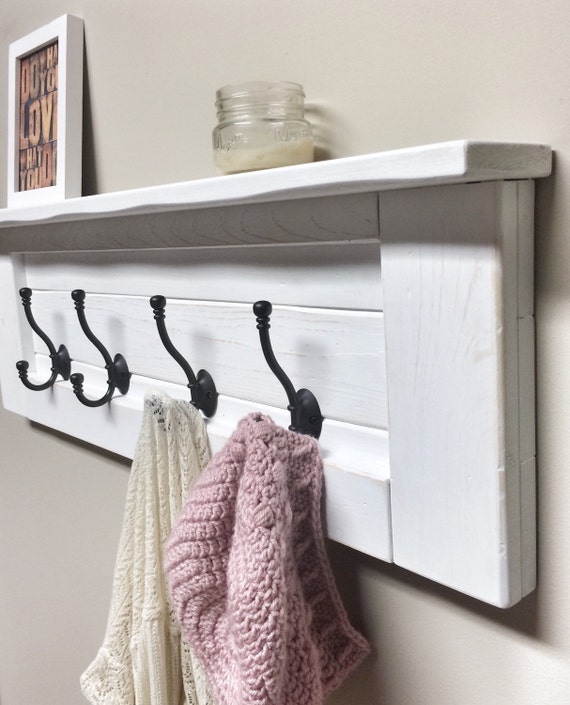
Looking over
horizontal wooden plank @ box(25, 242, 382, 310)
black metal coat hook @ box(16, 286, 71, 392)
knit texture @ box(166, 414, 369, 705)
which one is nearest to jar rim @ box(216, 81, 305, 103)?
horizontal wooden plank @ box(25, 242, 382, 310)

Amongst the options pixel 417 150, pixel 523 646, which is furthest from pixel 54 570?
pixel 417 150

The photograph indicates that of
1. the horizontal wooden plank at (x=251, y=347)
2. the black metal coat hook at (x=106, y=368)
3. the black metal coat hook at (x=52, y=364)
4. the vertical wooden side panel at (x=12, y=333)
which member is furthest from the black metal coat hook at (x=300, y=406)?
the vertical wooden side panel at (x=12, y=333)

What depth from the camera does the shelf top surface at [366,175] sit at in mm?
392

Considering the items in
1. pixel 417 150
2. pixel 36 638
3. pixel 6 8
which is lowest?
pixel 36 638

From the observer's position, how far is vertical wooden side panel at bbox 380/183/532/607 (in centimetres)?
43

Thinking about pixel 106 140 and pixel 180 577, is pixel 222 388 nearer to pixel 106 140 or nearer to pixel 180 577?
pixel 180 577

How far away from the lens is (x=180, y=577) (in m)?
0.54

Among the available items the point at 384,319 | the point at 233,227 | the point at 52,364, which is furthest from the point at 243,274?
the point at 52,364

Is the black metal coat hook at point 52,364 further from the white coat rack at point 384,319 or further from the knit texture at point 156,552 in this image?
the knit texture at point 156,552

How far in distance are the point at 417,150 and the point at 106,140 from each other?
1.58ft

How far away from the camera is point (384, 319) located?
1.60 ft

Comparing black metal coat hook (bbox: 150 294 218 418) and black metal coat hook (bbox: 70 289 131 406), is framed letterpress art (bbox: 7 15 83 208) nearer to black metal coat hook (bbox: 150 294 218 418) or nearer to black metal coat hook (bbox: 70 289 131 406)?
black metal coat hook (bbox: 70 289 131 406)

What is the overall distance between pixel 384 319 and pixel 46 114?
55cm

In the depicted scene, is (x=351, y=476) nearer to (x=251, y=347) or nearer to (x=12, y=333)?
(x=251, y=347)
